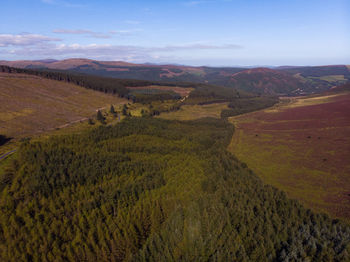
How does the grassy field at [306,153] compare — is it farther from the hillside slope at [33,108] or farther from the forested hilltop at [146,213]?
the hillside slope at [33,108]

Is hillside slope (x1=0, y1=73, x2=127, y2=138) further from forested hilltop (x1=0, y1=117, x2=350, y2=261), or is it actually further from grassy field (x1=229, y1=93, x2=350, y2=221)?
grassy field (x1=229, y1=93, x2=350, y2=221)

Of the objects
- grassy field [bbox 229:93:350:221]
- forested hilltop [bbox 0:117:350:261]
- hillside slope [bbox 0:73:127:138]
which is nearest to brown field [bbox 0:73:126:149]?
hillside slope [bbox 0:73:127:138]

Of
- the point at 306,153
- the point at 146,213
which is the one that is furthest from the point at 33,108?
the point at 306,153

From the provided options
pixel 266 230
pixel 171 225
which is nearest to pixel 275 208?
pixel 266 230

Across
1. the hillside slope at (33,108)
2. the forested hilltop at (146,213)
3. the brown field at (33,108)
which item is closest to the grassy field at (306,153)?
the forested hilltop at (146,213)

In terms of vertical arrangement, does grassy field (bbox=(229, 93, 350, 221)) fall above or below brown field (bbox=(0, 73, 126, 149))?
below

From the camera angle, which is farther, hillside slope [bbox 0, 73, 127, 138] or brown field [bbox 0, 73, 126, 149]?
hillside slope [bbox 0, 73, 127, 138]
